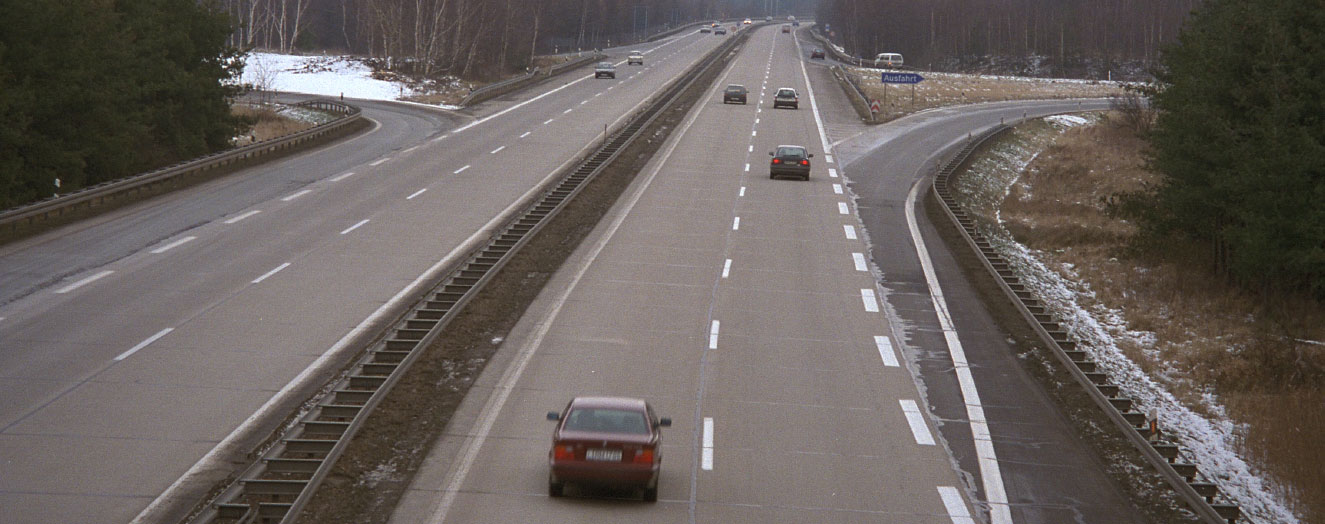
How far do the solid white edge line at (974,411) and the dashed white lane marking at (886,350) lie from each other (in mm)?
1032

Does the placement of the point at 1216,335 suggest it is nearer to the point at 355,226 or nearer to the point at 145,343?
the point at 355,226

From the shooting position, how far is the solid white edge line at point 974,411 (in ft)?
47.7

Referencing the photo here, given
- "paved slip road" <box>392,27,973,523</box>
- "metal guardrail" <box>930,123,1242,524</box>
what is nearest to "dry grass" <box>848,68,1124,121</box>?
"paved slip road" <box>392,27,973,523</box>

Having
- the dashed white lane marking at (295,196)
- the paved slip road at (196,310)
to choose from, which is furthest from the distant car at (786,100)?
the dashed white lane marking at (295,196)

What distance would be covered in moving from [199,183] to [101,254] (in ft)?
39.4

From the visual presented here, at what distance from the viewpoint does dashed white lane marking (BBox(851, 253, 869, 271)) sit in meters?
28.7

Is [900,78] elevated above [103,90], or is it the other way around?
[900,78]

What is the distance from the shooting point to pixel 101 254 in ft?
88.3

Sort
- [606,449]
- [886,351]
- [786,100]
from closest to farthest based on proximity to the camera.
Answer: [606,449]
[886,351]
[786,100]

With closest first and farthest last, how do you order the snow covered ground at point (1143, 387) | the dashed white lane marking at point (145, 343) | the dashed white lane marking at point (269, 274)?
the snow covered ground at point (1143, 387) → the dashed white lane marking at point (145, 343) → the dashed white lane marking at point (269, 274)

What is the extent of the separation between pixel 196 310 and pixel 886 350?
41.2 feet

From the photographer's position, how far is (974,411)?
18.2 m

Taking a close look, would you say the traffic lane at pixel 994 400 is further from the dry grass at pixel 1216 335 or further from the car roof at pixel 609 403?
the car roof at pixel 609 403

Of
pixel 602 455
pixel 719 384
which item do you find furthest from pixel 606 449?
pixel 719 384
